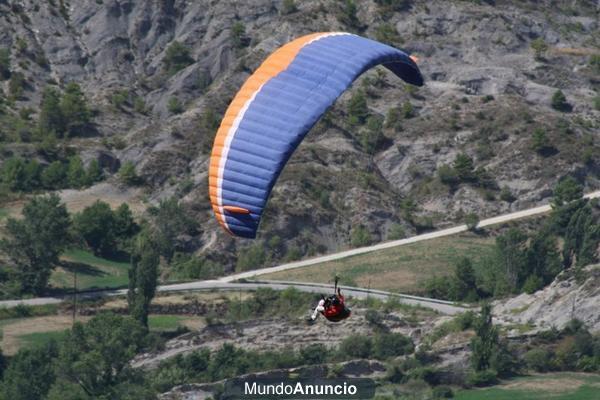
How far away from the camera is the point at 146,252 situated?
338 feet

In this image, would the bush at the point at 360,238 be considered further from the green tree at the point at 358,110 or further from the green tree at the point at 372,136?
the green tree at the point at 358,110

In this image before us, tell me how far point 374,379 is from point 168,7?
62201 millimetres

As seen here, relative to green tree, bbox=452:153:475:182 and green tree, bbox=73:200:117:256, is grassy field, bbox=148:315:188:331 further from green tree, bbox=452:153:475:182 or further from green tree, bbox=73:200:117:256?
green tree, bbox=452:153:475:182

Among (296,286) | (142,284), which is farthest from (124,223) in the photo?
(142,284)

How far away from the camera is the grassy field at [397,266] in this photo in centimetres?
10625

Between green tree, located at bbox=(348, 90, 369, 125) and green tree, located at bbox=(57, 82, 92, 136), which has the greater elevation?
green tree, located at bbox=(348, 90, 369, 125)

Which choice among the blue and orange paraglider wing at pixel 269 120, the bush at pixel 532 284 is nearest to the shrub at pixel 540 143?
the bush at pixel 532 284

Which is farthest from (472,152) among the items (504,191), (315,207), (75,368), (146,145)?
(75,368)

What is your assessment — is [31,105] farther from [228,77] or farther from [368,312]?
[368,312]

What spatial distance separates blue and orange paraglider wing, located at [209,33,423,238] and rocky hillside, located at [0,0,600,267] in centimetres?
5225

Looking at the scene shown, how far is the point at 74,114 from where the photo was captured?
131m

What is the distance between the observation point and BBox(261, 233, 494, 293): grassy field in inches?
4183

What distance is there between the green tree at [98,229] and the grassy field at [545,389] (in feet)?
102

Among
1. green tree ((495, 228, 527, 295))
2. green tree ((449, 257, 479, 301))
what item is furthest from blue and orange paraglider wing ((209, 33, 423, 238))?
green tree ((495, 228, 527, 295))
